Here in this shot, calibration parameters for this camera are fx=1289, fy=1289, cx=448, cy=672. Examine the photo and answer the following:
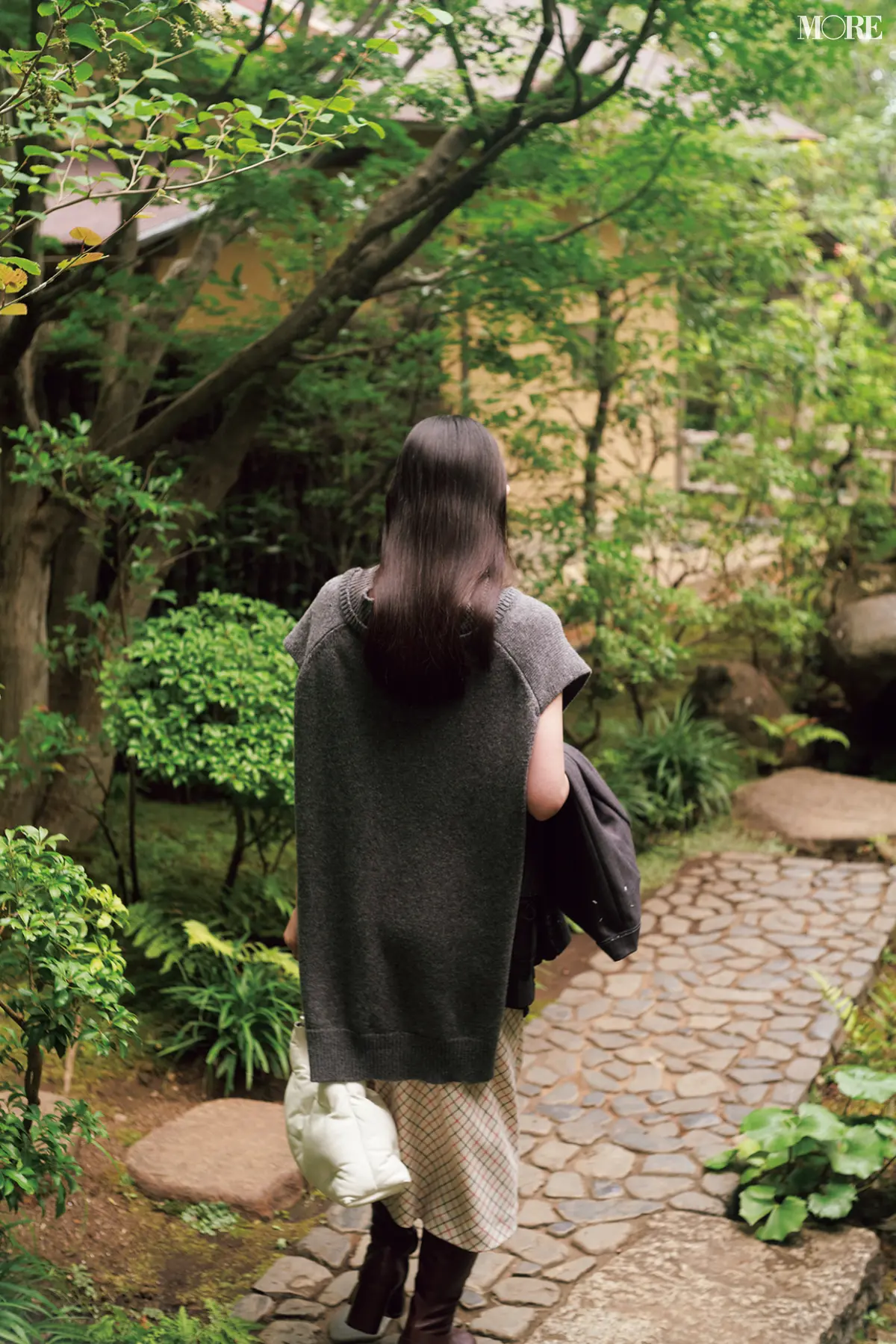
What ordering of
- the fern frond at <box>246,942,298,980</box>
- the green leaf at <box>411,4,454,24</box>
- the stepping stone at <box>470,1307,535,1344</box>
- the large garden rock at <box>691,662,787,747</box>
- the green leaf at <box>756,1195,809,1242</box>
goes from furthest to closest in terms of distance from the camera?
the large garden rock at <box>691,662,787,747</box>
the fern frond at <box>246,942,298,980</box>
the green leaf at <box>756,1195,809,1242</box>
the stepping stone at <box>470,1307,535,1344</box>
the green leaf at <box>411,4,454,24</box>

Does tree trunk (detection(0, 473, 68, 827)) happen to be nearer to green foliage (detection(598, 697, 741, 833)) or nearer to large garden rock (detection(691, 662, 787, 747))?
green foliage (detection(598, 697, 741, 833))

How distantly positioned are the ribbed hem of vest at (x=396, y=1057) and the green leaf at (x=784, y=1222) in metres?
1.50

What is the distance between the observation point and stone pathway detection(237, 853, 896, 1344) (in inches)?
150

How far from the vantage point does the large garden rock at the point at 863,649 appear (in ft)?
29.0

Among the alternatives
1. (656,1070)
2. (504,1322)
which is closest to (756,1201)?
(504,1322)

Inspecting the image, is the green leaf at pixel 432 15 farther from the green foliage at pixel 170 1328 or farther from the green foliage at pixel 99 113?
the green foliage at pixel 170 1328

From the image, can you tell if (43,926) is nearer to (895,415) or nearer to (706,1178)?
(706,1178)

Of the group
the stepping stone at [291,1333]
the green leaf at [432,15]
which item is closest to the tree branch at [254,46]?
the green leaf at [432,15]

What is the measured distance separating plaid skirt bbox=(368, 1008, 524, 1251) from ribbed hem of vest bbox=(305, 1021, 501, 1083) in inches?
3.2

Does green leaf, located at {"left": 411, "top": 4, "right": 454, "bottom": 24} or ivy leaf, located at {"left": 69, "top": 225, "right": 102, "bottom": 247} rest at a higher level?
green leaf, located at {"left": 411, "top": 4, "right": 454, "bottom": 24}

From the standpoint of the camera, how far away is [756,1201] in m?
4.05

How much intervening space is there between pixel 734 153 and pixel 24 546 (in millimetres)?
5007

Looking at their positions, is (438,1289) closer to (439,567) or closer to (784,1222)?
(784,1222)

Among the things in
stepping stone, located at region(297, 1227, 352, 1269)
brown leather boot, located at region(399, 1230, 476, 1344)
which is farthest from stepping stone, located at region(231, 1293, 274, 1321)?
brown leather boot, located at region(399, 1230, 476, 1344)
